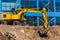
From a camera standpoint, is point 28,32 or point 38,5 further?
point 38,5

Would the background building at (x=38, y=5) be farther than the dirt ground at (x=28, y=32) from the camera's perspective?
Yes

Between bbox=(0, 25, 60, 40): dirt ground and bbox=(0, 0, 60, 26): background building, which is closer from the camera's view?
bbox=(0, 25, 60, 40): dirt ground

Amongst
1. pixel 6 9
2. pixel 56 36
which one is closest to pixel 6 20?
pixel 56 36

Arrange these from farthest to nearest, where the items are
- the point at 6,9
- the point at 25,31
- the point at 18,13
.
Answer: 1. the point at 6,9
2. the point at 18,13
3. the point at 25,31

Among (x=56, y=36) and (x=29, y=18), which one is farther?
(x=29, y=18)

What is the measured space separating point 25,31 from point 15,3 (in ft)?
74.4

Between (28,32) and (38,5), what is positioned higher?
(38,5)

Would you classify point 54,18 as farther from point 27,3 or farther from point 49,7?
point 27,3

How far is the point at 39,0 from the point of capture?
196 ft

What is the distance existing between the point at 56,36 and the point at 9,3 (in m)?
23.0

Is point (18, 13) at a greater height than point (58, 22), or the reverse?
point (18, 13)

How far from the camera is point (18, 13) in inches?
1614

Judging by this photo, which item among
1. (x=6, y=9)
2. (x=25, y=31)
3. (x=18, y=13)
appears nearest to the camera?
(x=25, y=31)

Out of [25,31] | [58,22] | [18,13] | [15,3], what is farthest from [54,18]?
[25,31]
